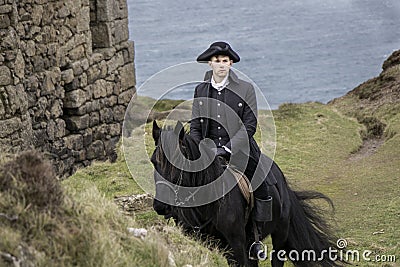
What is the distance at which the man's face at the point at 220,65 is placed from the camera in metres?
8.16

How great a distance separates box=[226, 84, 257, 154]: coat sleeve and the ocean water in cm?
2238

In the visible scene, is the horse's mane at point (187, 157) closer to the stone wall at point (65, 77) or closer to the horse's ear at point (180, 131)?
the horse's ear at point (180, 131)

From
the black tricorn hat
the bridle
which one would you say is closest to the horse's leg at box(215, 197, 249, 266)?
the bridle

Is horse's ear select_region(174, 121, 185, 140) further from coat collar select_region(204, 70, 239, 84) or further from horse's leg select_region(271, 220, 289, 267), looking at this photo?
horse's leg select_region(271, 220, 289, 267)

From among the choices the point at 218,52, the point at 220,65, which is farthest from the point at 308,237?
the point at 218,52

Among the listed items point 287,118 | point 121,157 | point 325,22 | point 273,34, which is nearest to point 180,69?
point 121,157

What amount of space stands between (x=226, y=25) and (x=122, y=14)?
125 feet

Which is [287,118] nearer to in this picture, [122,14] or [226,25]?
[122,14]

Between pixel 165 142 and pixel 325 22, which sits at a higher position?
pixel 165 142

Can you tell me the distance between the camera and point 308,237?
904 centimetres

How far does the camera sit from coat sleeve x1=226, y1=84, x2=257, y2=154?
26.4 ft

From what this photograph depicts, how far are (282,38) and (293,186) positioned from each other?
134 feet

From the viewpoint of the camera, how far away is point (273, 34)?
53.1 m

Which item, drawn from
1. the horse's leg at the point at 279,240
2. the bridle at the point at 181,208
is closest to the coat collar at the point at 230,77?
the bridle at the point at 181,208
